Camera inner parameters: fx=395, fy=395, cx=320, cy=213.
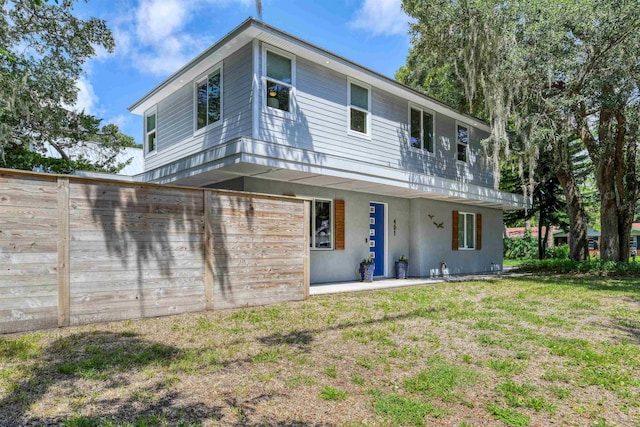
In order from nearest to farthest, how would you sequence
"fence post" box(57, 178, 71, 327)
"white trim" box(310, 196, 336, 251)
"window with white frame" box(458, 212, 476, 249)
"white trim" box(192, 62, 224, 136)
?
1. "fence post" box(57, 178, 71, 327)
2. "white trim" box(192, 62, 224, 136)
3. "white trim" box(310, 196, 336, 251)
4. "window with white frame" box(458, 212, 476, 249)

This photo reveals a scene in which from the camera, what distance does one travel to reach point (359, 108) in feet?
31.9

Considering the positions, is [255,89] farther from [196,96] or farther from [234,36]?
[196,96]

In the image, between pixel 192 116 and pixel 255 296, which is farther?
pixel 192 116

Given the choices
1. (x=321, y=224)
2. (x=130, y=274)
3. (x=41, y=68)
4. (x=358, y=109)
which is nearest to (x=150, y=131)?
(x=41, y=68)

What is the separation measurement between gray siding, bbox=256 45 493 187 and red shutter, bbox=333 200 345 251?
4.07 feet

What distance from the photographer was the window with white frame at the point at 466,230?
13266mm

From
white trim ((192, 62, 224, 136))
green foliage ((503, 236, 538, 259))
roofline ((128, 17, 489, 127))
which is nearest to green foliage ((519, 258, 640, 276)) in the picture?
roofline ((128, 17, 489, 127))

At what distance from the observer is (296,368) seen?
3.63 meters

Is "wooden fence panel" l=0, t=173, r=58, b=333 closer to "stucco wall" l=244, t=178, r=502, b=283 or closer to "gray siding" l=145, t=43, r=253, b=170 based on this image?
"gray siding" l=145, t=43, r=253, b=170

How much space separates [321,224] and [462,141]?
6.21 meters

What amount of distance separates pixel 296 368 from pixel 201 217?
3.02m

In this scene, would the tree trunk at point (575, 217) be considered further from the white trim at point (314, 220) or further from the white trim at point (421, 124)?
the white trim at point (314, 220)

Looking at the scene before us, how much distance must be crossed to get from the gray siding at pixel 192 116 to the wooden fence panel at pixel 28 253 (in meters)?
3.95

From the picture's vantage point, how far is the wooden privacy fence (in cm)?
443
